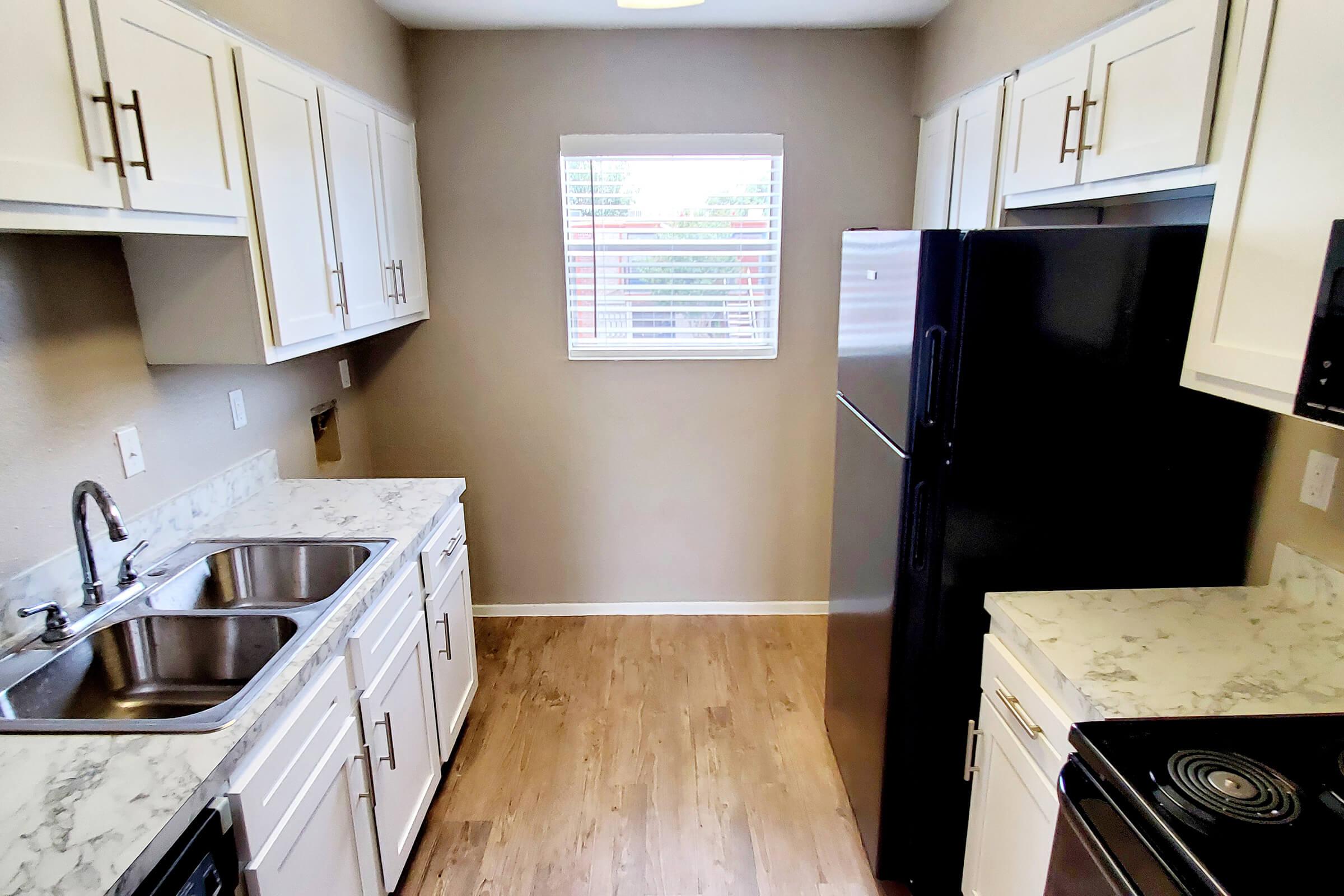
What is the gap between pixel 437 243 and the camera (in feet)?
10.2

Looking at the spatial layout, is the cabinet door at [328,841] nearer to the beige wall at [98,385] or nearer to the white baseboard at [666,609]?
the beige wall at [98,385]

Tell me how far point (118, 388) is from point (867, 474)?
6.34 ft

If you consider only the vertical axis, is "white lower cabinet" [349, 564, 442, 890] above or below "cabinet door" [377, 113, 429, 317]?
below

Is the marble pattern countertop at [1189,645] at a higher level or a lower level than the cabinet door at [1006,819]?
higher

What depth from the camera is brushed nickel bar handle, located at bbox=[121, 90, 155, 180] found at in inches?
52.9

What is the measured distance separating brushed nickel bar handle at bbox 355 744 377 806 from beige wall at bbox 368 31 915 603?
1722 millimetres

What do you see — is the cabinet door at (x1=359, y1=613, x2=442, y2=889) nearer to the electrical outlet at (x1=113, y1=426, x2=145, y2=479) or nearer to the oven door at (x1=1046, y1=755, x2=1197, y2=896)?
the electrical outlet at (x1=113, y1=426, x2=145, y2=479)

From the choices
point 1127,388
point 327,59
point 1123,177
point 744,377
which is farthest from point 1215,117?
point 327,59

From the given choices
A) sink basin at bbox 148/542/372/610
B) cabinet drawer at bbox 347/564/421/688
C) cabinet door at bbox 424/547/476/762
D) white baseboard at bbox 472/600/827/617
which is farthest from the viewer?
white baseboard at bbox 472/600/827/617

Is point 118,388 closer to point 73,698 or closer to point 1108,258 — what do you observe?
point 73,698

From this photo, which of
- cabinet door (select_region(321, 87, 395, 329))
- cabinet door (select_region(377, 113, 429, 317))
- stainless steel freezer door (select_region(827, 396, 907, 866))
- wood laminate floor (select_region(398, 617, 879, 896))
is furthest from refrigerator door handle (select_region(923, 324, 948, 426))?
cabinet door (select_region(377, 113, 429, 317))

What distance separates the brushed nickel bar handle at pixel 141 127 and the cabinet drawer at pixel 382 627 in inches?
40.7

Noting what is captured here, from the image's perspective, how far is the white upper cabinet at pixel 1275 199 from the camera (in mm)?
1104

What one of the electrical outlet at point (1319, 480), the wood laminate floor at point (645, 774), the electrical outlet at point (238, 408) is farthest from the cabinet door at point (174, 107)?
the electrical outlet at point (1319, 480)
